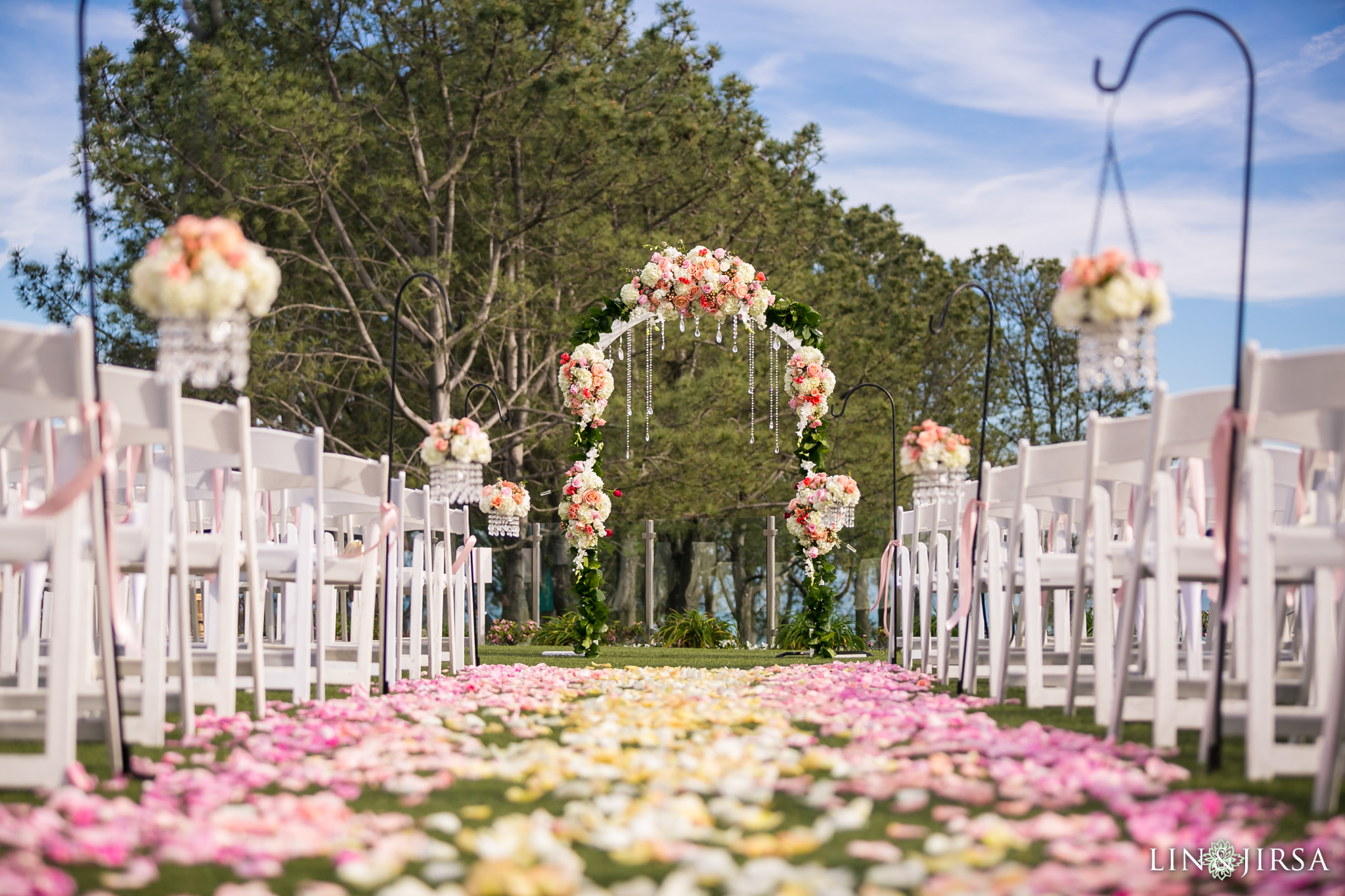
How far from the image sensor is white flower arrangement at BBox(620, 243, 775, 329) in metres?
9.94

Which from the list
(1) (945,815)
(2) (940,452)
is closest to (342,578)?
(2) (940,452)

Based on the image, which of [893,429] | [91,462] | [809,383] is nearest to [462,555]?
[809,383]

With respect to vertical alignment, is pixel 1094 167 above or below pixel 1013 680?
above

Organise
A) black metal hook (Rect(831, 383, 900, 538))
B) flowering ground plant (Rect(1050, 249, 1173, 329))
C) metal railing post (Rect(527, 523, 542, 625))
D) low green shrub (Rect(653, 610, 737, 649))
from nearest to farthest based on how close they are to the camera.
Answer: flowering ground plant (Rect(1050, 249, 1173, 329)) → black metal hook (Rect(831, 383, 900, 538)) → low green shrub (Rect(653, 610, 737, 649)) → metal railing post (Rect(527, 523, 542, 625))

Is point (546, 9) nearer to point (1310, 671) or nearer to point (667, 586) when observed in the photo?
point (667, 586)

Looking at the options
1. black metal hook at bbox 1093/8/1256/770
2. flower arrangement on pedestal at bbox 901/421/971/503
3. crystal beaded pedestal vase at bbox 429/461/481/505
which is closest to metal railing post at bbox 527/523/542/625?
crystal beaded pedestal vase at bbox 429/461/481/505

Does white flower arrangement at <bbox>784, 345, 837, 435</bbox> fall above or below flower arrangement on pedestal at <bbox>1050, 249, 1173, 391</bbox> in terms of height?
above

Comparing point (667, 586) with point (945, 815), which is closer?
point (945, 815)

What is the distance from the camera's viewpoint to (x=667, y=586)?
672 inches

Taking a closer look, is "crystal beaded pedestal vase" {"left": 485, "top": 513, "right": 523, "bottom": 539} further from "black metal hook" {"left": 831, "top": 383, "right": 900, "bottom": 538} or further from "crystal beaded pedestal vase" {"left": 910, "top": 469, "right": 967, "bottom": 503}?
"crystal beaded pedestal vase" {"left": 910, "top": 469, "right": 967, "bottom": 503}

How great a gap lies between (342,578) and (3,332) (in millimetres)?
2630

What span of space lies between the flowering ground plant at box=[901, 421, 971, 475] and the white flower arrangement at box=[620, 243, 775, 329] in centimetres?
408

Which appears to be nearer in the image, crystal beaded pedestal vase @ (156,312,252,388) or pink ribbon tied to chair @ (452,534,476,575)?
crystal beaded pedestal vase @ (156,312,252,388)

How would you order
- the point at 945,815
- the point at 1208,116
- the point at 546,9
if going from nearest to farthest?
the point at 945,815
the point at 546,9
the point at 1208,116
